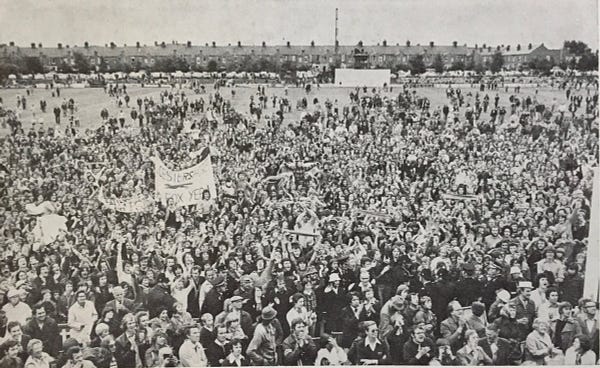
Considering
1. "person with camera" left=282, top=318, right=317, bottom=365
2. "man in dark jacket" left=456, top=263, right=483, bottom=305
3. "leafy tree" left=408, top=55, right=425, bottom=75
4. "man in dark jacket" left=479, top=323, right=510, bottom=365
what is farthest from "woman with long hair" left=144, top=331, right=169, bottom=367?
"leafy tree" left=408, top=55, right=425, bottom=75

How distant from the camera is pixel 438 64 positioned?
452cm

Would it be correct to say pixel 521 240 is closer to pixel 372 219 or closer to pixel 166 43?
pixel 372 219

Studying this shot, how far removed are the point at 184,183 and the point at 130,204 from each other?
16.4 inches

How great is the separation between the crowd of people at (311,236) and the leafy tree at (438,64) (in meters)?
0.17

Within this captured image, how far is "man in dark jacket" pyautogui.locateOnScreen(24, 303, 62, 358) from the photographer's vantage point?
14.2ft

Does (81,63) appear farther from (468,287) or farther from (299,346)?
(468,287)

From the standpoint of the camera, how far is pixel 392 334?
442 centimetres

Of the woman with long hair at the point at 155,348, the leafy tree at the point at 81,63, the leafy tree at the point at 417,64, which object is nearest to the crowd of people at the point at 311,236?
the woman with long hair at the point at 155,348

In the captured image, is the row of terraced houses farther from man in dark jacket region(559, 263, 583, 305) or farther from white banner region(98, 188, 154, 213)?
man in dark jacket region(559, 263, 583, 305)

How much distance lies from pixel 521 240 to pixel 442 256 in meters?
0.60

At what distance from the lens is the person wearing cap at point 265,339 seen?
4.39 meters

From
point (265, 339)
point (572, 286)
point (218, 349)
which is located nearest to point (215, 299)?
point (218, 349)

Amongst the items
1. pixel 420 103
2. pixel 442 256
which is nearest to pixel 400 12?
pixel 420 103

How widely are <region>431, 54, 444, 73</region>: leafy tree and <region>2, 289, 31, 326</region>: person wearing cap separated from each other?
3.38 m
